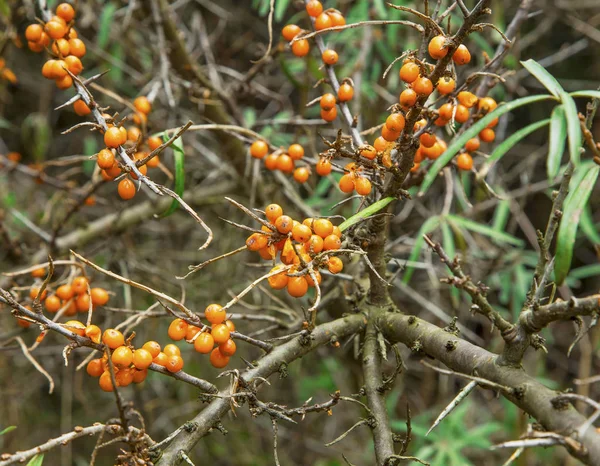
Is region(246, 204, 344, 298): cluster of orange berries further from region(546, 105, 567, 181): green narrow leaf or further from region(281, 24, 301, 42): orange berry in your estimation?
region(281, 24, 301, 42): orange berry

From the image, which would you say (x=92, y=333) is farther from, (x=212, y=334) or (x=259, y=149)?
(x=259, y=149)

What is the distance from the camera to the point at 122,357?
1093 mm

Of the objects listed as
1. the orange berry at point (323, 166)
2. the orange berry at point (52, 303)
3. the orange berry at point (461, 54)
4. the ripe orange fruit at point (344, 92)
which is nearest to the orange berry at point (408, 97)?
the orange berry at point (461, 54)

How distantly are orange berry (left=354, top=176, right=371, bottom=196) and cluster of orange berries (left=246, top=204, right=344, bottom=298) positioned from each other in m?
0.13

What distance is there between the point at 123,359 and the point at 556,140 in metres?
0.91

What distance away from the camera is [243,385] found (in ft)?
3.77

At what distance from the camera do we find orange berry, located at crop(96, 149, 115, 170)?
1.17m

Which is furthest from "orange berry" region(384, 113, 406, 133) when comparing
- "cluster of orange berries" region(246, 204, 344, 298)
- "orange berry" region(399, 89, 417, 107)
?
"cluster of orange berries" region(246, 204, 344, 298)

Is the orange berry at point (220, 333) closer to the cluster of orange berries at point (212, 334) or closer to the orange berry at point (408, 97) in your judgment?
the cluster of orange berries at point (212, 334)

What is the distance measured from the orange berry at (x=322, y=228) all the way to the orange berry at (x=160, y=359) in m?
0.44

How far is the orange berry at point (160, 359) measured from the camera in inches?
45.1

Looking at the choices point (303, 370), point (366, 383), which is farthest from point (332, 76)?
point (303, 370)

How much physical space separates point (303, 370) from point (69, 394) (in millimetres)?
1313

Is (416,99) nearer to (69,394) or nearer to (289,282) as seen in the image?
(289,282)
